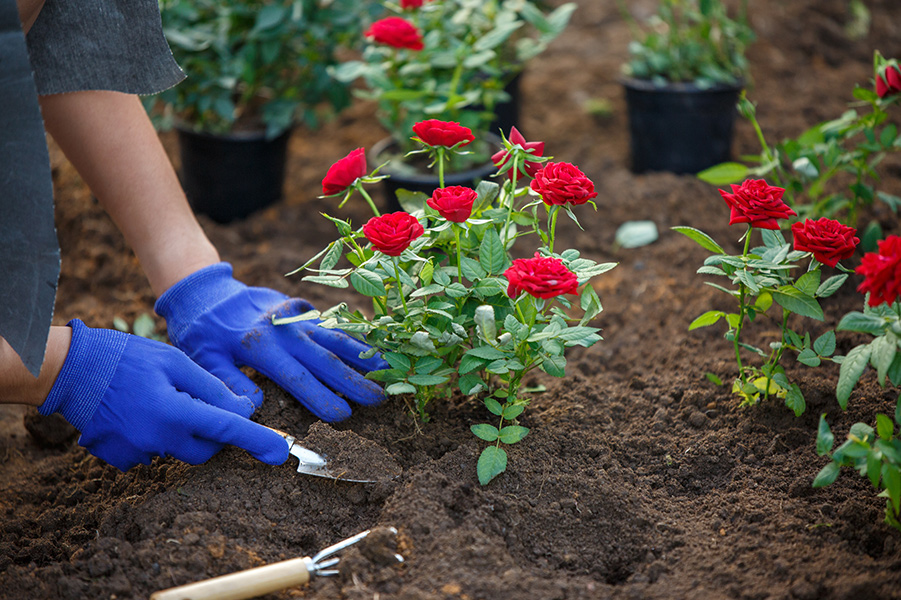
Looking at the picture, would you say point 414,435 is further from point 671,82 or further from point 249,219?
point 671,82

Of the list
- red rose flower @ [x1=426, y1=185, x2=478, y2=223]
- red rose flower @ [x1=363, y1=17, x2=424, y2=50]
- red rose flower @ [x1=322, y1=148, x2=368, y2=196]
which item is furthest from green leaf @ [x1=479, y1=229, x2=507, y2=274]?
red rose flower @ [x1=363, y1=17, x2=424, y2=50]

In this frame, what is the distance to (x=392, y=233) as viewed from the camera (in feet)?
4.04

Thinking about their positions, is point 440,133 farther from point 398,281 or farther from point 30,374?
point 30,374

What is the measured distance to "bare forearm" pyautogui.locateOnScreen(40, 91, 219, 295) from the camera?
5.34ft

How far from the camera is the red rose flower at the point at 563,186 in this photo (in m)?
1.26

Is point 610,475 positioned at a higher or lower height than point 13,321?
lower

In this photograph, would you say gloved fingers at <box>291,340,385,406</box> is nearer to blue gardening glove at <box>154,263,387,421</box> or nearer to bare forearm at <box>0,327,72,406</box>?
blue gardening glove at <box>154,263,387,421</box>

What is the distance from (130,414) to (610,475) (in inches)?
38.7

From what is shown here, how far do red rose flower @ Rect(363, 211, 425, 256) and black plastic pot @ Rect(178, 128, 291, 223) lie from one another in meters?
1.68

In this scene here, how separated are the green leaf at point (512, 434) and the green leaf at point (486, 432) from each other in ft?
0.04

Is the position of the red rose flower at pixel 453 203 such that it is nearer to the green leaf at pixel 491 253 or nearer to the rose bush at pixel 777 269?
the green leaf at pixel 491 253

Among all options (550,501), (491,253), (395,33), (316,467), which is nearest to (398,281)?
(491,253)

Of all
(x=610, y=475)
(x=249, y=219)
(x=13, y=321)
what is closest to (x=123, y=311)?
(x=249, y=219)

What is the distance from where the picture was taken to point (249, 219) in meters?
2.79
